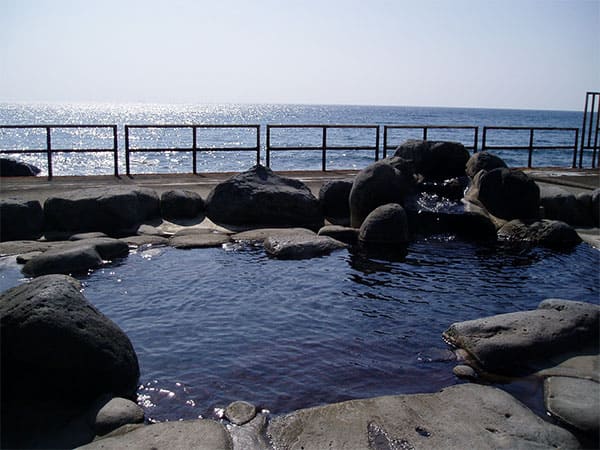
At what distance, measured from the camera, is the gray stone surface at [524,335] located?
614cm

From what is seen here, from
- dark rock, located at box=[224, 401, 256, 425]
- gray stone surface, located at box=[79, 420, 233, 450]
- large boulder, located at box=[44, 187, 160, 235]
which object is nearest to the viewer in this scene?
gray stone surface, located at box=[79, 420, 233, 450]

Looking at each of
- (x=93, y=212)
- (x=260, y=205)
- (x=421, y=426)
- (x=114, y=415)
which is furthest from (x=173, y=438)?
(x=260, y=205)

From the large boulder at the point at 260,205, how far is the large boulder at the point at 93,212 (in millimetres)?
1663

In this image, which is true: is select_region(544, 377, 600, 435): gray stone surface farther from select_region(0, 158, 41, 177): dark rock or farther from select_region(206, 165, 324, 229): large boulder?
select_region(0, 158, 41, 177): dark rock

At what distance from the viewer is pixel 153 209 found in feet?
39.1

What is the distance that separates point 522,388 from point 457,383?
0.58 metres

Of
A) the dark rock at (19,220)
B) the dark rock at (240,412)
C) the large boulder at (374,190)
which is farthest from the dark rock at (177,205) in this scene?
the dark rock at (240,412)

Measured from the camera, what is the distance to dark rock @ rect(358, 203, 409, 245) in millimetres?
11008

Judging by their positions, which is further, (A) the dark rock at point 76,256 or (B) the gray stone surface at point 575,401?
(A) the dark rock at point 76,256

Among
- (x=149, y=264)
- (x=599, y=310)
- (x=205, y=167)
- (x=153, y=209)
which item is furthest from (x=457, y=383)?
(x=205, y=167)

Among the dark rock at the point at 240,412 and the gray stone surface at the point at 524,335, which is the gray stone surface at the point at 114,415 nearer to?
the dark rock at the point at 240,412

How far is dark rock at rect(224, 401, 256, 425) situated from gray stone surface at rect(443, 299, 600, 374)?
2.45 metres

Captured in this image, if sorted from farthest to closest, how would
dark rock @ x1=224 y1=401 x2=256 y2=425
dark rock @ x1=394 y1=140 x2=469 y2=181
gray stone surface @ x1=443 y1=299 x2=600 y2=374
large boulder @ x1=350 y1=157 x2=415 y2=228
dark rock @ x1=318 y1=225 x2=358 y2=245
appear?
dark rock @ x1=394 y1=140 x2=469 y2=181, large boulder @ x1=350 y1=157 x2=415 y2=228, dark rock @ x1=318 y1=225 x2=358 y2=245, gray stone surface @ x1=443 y1=299 x2=600 y2=374, dark rock @ x1=224 y1=401 x2=256 y2=425

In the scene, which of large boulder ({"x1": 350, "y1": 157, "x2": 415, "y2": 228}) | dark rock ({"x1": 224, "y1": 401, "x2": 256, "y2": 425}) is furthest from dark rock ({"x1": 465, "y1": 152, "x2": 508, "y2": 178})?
dark rock ({"x1": 224, "y1": 401, "x2": 256, "y2": 425})
